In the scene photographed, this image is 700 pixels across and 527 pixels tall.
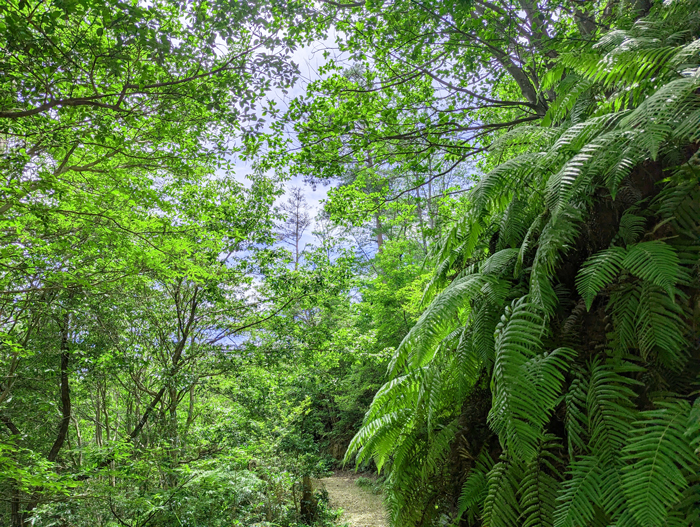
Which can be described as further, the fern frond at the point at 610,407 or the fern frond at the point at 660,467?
the fern frond at the point at 610,407

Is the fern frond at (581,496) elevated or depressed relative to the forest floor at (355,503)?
elevated

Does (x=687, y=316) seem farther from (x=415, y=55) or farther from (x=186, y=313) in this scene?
(x=186, y=313)

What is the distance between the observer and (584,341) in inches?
54.5

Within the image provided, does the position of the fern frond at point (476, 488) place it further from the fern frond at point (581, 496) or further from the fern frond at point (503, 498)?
the fern frond at point (581, 496)

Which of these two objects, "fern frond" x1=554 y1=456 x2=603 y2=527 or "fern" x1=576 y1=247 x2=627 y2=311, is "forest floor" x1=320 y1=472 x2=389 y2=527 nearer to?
"fern frond" x1=554 y1=456 x2=603 y2=527

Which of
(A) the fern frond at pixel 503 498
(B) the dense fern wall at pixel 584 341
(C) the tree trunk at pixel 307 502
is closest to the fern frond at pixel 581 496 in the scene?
(B) the dense fern wall at pixel 584 341

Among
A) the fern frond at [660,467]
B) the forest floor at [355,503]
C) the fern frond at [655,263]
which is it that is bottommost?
the forest floor at [355,503]

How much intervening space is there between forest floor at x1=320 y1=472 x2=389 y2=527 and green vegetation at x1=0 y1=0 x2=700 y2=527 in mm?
717

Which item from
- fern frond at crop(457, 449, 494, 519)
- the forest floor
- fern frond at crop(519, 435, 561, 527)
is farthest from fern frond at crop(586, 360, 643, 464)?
the forest floor

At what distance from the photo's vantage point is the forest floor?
6.96 meters

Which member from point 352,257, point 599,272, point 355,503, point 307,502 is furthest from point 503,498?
point 355,503

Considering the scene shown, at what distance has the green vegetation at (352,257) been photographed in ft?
3.99

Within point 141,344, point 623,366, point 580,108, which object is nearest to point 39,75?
point 580,108

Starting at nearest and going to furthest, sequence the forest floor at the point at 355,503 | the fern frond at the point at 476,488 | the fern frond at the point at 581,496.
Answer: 1. the fern frond at the point at 581,496
2. the fern frond at the point at 476,488
3. the forest floor at the point at 355,503
